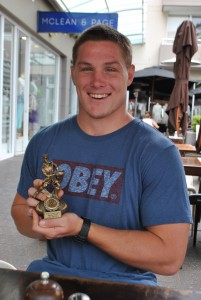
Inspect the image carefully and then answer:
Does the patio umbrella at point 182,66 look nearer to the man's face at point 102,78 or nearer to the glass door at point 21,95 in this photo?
the glass door at point 21,95

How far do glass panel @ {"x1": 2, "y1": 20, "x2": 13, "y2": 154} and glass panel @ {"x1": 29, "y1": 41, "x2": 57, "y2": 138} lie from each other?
1600 mm

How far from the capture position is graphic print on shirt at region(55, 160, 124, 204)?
153 cm

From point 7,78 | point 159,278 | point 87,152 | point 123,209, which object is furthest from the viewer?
point 7,78

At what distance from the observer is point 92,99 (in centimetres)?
173

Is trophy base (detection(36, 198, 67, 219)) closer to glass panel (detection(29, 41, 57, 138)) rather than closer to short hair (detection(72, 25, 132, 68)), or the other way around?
short hair (detection(72, 25, 132, 68))

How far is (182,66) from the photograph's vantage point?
21.4 ft

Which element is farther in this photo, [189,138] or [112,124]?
Result: [189,138]

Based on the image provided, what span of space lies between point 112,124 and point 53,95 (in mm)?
12165

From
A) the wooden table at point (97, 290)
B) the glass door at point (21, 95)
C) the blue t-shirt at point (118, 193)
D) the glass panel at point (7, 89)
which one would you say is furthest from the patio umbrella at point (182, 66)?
the wooden table at point (97, 290)

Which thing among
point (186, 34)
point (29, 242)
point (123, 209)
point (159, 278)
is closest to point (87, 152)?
point (123, 209)

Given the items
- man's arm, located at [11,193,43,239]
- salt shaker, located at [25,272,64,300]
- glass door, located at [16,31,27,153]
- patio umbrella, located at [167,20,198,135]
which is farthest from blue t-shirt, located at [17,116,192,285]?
glass door, located at [16,31,27,153]

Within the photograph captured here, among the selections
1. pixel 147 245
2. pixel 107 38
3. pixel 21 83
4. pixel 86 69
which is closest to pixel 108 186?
pixel 147 245

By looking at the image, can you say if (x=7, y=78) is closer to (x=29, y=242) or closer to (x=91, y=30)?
(x=29, y=242)

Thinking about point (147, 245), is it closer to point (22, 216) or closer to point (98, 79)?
point (22, 216)
